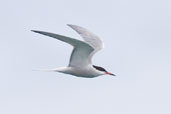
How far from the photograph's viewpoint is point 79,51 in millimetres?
15664

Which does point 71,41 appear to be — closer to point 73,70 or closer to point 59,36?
point 59,36

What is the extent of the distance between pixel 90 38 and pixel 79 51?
3.68ft

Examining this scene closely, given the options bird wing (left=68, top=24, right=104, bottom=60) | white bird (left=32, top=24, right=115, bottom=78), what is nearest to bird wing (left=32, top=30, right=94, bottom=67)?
white bird (left=32, top=24, right=115, bottom=78)

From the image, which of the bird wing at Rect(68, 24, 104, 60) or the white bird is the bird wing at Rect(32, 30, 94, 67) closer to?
the white bird

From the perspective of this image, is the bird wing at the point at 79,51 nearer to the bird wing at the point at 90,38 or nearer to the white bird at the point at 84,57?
the white bird at the point at 84,57

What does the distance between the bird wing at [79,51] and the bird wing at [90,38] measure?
0.23 metres

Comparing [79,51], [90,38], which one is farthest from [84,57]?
[90,38]

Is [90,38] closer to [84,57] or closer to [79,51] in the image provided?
[84,57]

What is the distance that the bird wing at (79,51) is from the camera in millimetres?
14477

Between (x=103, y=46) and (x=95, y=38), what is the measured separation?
22.0 inches

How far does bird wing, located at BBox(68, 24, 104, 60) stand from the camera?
16.2 m

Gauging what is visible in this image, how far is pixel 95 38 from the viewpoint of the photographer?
16734 millimetres

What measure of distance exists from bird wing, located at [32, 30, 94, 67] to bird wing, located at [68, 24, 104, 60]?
231 mm

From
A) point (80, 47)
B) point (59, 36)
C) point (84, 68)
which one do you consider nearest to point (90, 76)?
point (84, 68)
